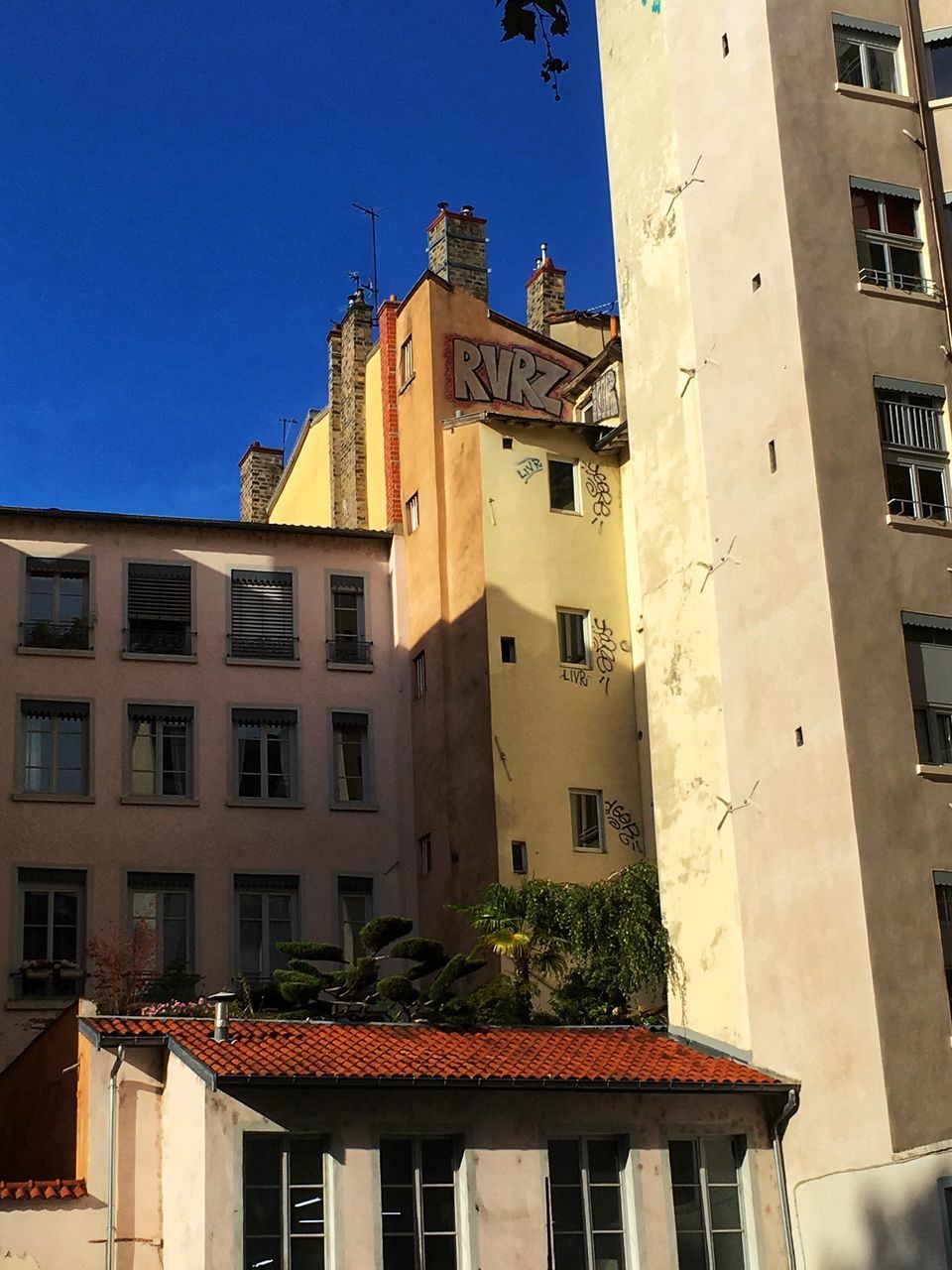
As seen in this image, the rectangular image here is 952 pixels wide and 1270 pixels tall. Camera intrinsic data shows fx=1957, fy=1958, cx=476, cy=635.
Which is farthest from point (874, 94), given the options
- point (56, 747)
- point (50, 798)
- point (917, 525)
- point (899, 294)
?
point (50, 798)

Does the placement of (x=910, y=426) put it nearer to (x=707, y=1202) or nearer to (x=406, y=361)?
(x=707, y=1202)

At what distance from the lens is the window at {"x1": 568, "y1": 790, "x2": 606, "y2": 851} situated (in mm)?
38906

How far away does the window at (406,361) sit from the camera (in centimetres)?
4562

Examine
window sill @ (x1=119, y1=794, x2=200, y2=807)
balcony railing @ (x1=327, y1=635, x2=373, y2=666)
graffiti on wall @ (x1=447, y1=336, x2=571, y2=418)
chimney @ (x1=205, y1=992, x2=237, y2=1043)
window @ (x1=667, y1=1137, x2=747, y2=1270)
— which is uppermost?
graffiti on wall @ (x1=447, y1=336, x2=571, y2=418)

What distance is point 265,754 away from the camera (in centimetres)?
4206

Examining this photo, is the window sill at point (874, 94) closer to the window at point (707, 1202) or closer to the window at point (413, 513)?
the window at point (413, 513)

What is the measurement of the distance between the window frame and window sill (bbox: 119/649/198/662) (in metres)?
1.38

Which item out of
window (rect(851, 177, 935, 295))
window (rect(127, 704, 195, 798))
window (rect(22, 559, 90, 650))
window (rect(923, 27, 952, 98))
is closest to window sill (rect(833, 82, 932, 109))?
window (rect(923, 27, 952, 98))

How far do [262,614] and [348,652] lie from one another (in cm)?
209

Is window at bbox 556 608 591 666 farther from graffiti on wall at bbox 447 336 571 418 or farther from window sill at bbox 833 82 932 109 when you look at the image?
window sill at bbox 833 82 932 109

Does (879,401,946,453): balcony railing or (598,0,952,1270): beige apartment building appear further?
(879,401,946,453): balcony railing

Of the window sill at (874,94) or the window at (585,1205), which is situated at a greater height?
the window sill at (874,94)

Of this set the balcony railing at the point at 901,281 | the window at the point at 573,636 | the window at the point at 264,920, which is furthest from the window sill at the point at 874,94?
the window at the point at 264,920

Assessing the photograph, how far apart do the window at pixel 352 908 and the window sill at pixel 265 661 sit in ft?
16.0
